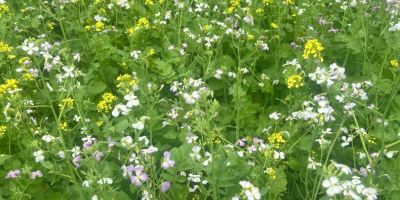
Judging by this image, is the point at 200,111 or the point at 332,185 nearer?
the point at 332,185

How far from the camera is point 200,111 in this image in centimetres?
189

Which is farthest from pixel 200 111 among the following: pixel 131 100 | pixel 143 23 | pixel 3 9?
pixel 3 9

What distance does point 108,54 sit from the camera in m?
3.42

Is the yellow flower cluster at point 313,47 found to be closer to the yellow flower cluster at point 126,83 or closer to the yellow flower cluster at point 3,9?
the yellow flower cluster at point 126,83

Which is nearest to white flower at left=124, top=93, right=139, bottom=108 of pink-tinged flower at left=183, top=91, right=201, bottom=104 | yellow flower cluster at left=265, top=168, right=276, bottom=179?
pink-tinged flower at left=183, top=91, right=201, bottom=104

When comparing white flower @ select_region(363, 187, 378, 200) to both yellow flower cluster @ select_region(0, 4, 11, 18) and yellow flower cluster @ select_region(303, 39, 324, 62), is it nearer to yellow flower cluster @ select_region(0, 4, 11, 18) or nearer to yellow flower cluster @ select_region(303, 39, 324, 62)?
yellow flower cluster @ select_region(303, 39, 324, 62)

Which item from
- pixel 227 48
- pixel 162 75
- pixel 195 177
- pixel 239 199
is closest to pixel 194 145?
pixel 195 177

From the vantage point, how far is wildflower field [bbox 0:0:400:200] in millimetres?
2080

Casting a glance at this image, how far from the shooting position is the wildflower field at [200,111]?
6.82 ft

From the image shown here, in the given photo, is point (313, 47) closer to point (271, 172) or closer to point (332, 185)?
point (271, 172)

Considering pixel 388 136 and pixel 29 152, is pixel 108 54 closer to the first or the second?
pixel 29 152

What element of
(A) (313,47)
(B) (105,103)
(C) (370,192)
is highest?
(A) (313,47)

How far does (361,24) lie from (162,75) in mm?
1715

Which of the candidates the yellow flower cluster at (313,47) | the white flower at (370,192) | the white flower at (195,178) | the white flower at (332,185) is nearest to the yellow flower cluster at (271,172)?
the white flower at (195,178)
